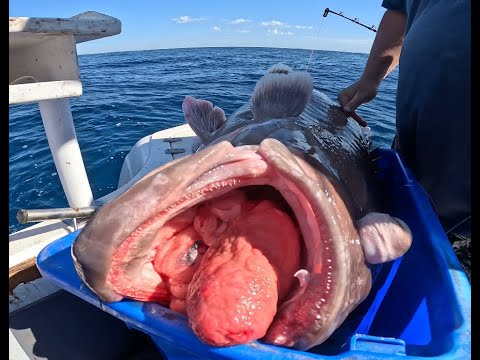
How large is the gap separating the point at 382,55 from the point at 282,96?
4.00ft

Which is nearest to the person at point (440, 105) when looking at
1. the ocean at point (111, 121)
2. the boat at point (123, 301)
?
the boat at point (123, 301)

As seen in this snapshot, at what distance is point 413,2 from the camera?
2330mm

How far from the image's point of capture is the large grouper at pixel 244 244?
3.40 ft

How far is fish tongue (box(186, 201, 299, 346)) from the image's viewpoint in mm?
1027

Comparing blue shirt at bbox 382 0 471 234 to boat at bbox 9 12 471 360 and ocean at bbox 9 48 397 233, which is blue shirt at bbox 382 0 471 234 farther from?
ocean at bbox 9 48 397 233

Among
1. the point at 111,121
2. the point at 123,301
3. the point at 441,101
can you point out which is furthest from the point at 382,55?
the point at 111,121

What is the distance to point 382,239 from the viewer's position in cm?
123

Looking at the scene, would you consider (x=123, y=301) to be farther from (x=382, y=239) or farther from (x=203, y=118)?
(x=203, y=118)

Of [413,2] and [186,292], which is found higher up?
→ [413,2]

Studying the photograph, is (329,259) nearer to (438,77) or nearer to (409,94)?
(438,77)

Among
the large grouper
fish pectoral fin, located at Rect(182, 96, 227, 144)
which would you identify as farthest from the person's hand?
the large grouper

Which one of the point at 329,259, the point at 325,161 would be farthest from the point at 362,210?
the point at 329,259

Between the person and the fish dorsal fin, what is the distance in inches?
23.5
